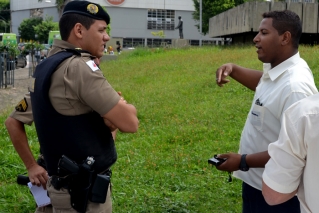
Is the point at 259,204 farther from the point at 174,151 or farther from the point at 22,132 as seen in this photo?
the point at 174,151

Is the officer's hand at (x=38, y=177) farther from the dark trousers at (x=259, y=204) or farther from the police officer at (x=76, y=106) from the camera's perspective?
the dark trousers at (x=259, y=204)

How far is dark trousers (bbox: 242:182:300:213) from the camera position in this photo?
2598 millimetres

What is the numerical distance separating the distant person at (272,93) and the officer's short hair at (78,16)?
3.11 feet

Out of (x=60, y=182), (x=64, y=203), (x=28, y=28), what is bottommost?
(x=28, y=28)

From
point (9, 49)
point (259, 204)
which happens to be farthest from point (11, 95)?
point (259, 204)

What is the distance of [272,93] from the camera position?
2566 mm

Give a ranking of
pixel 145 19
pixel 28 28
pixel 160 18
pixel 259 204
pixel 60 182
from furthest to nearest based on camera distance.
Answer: pixel 160 18, pixel 145 19, pixel 28 28, pixel 259 204, pixel 60 182

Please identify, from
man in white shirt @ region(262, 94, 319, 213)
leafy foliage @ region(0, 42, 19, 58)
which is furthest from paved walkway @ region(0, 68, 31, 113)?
man in white shirt @ region(262, 94, 319, 213)

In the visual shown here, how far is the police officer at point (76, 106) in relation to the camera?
2334mm

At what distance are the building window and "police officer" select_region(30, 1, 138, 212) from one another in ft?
221

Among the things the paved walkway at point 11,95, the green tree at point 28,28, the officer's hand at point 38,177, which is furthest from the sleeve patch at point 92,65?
the green tree at point 28,28

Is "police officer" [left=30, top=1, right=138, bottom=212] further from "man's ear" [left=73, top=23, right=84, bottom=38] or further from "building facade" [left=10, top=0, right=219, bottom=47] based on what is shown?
"building facade" [left=10, top=0, right=219, bottom=47]

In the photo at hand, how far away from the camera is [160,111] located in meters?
9.59

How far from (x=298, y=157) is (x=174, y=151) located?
526 centimetres
